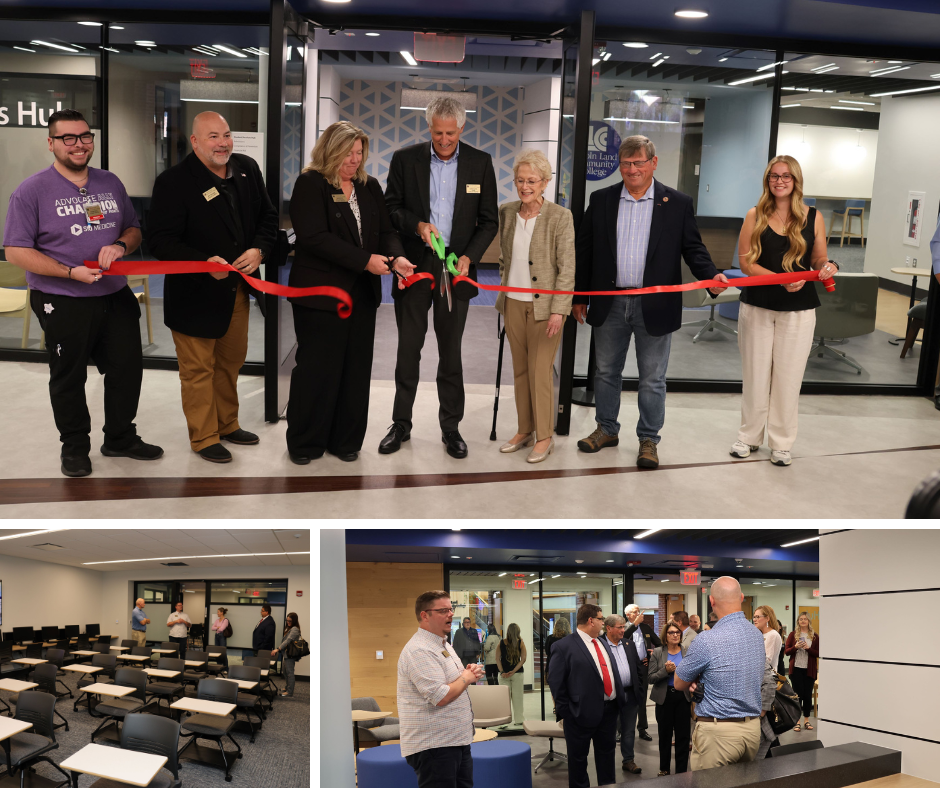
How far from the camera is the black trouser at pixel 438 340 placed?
14.1 feet

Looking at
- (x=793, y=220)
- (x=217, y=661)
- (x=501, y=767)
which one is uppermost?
(x=793, y=220)

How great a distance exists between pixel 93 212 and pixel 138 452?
1244mm

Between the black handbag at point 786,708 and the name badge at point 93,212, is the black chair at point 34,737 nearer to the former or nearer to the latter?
the name badge at point 93,212

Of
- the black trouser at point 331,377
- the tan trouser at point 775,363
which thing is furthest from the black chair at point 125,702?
the tan trouser at point 775,363

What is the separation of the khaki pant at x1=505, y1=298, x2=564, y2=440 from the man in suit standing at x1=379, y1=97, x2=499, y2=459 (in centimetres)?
29

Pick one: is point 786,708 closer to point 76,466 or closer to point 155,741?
point 155,741

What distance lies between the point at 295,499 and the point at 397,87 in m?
11.2

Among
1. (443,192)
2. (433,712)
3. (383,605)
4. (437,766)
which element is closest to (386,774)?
(437,766)

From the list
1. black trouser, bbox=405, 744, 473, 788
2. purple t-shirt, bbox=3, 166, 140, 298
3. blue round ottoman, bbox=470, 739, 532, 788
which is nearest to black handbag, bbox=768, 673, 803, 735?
blue round ottoman, bbox=470, 739, 532, 788

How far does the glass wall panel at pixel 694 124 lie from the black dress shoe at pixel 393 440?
1.93 m

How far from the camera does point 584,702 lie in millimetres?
4945

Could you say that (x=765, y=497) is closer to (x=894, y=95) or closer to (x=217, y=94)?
(x=894, y=95)

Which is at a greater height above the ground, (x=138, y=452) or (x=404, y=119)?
(x=404, y=119)

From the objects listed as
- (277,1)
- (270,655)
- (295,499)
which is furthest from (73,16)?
(270,655)
